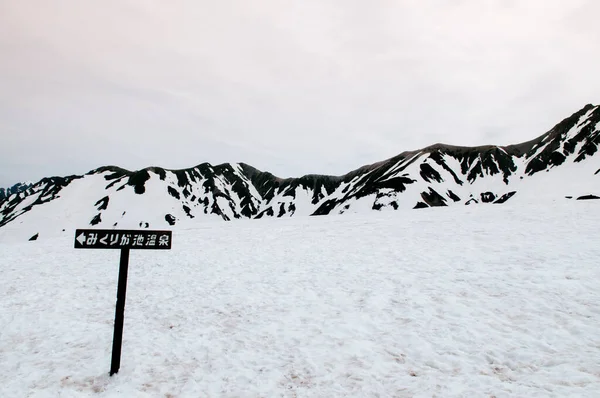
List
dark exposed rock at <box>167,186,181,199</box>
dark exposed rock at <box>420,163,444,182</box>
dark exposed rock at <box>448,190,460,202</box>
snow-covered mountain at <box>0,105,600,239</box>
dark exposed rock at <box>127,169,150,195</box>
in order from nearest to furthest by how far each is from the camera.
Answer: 1. snow-covered mountain at <box>0,105,600,239</box>
2. dark exposed rock at <box>448,190,460,202</box>
3. dark exposed rock at <box>420,163,444,182</box>
4. dark exposed rock at <box>127,169,150,195</box>
5. dark exposed rock at <box>167,186,181,199</box>

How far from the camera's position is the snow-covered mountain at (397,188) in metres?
119

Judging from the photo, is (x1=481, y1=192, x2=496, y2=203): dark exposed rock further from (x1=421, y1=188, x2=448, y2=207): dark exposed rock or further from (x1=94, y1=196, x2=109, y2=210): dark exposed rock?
(x1=94, y1=196, x2=109, y2=210): dark exposed rock

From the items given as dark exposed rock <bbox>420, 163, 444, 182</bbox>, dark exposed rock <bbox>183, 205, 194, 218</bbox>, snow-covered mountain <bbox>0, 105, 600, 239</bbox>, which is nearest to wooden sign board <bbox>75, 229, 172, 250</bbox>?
snow-covered mountain <bbox>0, 105, 600, 239</bbox>

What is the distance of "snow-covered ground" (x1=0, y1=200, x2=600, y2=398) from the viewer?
5.94 metres

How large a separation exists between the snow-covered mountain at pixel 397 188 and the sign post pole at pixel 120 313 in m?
105

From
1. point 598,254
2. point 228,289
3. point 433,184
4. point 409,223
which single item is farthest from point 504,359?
point 433,184

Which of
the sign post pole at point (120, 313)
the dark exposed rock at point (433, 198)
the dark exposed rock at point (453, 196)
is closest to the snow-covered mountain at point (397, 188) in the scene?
the dark exposed rock at point (433, 198)

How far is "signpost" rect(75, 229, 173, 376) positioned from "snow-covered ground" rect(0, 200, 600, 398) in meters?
0.73

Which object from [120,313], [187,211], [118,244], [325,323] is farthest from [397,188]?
[120,313]

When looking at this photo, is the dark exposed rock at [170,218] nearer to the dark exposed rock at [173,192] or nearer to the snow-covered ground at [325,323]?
the dark exposed rock at [173,192]

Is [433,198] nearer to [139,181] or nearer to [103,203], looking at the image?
[139,181]

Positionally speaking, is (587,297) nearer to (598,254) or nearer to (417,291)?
(417,291)

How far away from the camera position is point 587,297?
871 centimetres

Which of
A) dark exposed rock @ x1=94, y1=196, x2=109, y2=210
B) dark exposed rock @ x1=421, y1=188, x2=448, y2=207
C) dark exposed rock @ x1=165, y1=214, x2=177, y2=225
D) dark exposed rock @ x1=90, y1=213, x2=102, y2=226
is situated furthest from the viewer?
dark exposed rock @ x1=94, y1=196, x2=109, y2=210
